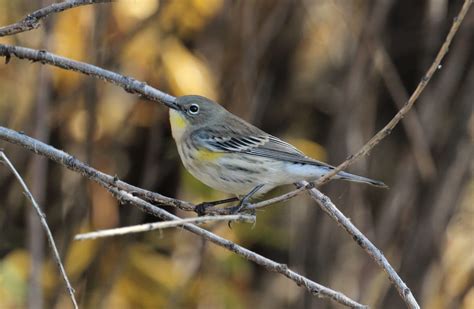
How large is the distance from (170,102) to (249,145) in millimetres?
462

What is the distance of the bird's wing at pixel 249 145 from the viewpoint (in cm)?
341

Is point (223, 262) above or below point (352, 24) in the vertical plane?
below

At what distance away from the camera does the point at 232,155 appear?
343 cm

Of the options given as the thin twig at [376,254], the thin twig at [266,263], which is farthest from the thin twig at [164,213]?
the thin twig at [376,254]

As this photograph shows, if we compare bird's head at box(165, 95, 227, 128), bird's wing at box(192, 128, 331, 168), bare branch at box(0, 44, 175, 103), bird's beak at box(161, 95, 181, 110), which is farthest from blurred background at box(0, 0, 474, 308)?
bare branch at box(0, 44, 175, 103)

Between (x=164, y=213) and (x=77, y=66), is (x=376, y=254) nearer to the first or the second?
(x=164, y=213)

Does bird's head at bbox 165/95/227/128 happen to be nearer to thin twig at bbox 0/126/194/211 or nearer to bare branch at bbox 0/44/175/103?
bare branch at bbox 0/44/175/103

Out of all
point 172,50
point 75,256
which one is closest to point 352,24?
point 172,50

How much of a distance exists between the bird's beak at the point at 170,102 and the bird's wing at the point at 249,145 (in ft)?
0.51

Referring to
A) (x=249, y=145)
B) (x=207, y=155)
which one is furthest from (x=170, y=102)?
(x=249, y=145)

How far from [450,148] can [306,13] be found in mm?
1376

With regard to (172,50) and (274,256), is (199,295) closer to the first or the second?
(274,256)

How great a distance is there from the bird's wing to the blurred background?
1.06 meters

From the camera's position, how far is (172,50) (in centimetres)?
491
